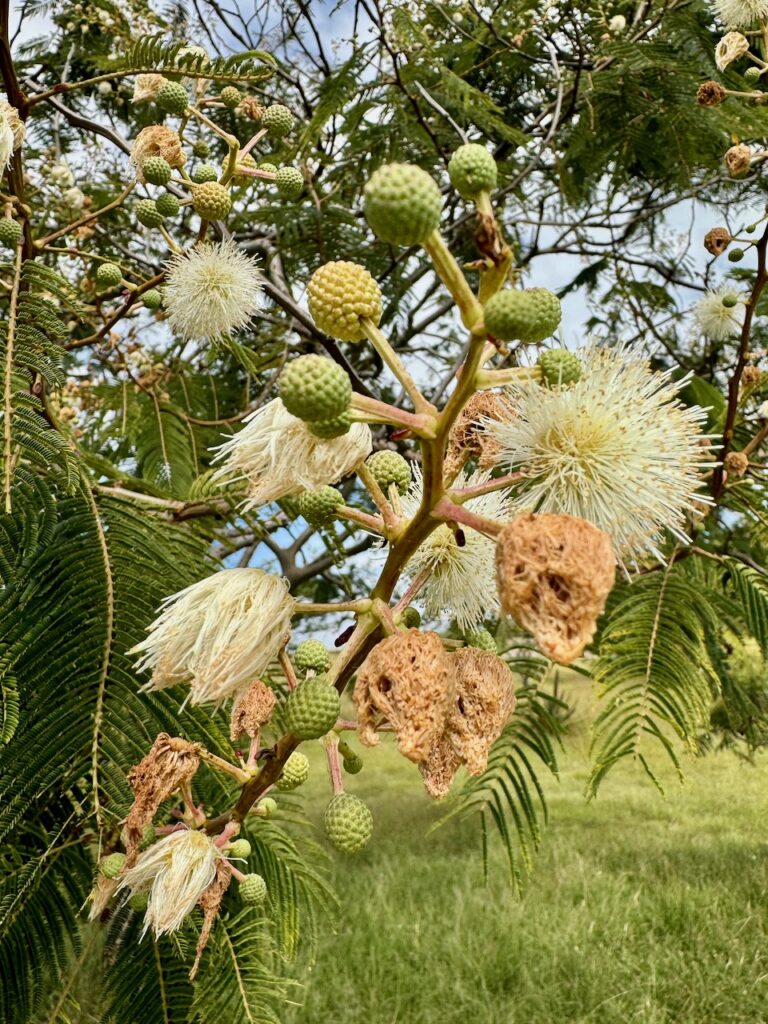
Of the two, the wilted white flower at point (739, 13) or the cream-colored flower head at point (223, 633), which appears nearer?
the cream-colored flower head at point (223, 633)

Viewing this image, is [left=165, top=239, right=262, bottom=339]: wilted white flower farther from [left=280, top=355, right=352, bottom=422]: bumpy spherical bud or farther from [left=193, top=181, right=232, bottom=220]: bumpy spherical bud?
[left=280, top=355, right=352, bottom=422]: bumpy spherical bud

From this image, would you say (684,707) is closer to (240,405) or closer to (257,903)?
(257,903)

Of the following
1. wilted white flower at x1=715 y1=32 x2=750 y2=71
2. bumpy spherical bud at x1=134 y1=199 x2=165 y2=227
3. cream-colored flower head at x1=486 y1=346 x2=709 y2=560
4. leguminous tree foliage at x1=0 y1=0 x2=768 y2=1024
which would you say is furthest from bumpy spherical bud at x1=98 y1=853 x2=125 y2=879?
wilted white flower at x1=715 y1=32 x2=750 y2=71

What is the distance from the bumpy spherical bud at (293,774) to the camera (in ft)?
2.95

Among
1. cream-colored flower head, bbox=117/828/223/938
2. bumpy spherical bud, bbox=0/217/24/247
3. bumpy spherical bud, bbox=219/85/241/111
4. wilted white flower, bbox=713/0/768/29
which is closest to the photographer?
cream-colored flower head, bbox=117/828/223/938

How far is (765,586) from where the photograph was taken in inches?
57.4

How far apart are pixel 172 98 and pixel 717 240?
1.05m

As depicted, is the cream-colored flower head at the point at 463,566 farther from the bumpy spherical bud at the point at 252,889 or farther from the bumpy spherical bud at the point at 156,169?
→ the bumpy spherical bud at the point at 156,169

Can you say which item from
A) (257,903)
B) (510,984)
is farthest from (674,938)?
(257,903)

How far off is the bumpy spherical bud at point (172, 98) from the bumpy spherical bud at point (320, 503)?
1.15m

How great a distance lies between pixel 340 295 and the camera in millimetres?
585

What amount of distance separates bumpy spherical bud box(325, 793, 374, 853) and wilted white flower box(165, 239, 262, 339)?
0.99m

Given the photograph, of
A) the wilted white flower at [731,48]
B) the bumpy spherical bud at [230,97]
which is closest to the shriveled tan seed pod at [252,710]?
the bumpy spherical bud at [230,97]

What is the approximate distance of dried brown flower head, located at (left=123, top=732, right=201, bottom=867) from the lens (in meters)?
0.78
